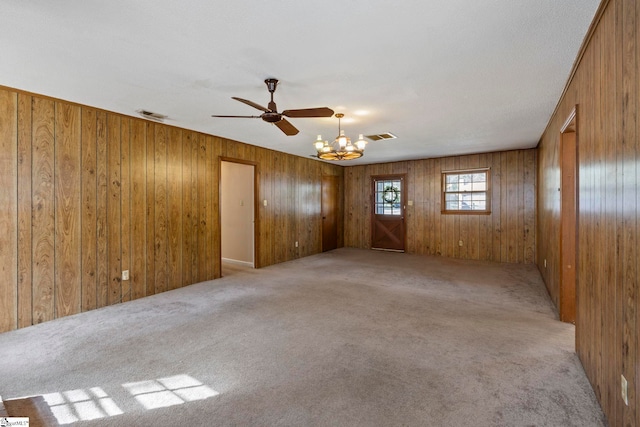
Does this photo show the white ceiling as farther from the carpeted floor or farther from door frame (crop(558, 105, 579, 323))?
the carpeted floor

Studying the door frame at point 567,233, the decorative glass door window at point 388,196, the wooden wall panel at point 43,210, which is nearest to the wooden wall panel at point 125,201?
the wooden wall panel at point 43,210

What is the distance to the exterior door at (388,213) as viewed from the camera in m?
7.92

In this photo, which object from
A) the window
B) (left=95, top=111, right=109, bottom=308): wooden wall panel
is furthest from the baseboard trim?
the window

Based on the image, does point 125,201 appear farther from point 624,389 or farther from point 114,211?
point 624,389

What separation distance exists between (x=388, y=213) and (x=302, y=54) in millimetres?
6263

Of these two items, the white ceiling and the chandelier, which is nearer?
the white ceiling

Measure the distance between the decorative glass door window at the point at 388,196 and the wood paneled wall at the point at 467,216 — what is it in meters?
0.23

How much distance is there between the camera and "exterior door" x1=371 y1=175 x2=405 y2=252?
7922mm

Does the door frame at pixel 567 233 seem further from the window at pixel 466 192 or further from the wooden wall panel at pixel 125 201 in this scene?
the wooden wall panel at pixel 125 201

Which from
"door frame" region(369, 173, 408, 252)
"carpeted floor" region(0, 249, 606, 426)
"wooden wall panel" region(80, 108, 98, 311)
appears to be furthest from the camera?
"door frame" region(369, 173, 408, 252)

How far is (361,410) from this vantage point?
185cm

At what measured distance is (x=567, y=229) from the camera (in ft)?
10.4

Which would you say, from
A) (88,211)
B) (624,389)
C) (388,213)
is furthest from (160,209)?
(388,213)

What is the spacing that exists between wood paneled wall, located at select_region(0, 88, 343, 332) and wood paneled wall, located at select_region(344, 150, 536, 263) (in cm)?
436
